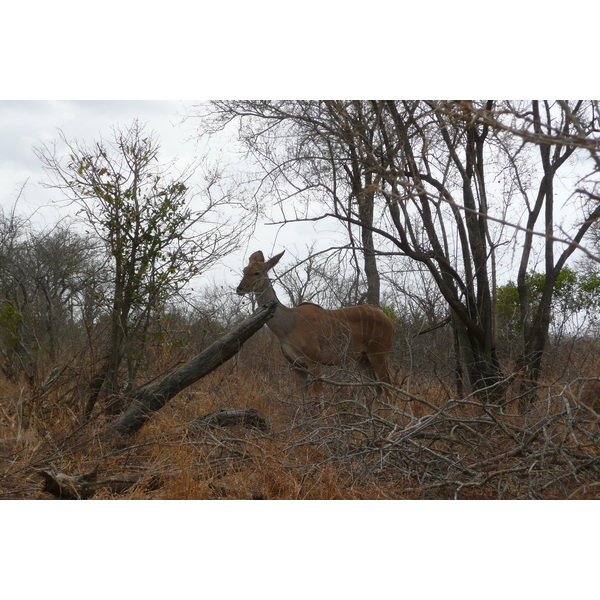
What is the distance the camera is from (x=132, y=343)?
277 inches

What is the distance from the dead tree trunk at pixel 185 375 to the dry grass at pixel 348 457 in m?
0.20

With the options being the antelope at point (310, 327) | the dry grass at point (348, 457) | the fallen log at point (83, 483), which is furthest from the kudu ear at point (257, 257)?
the fallen log at point (83, 483)

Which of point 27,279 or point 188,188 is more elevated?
point 188,188

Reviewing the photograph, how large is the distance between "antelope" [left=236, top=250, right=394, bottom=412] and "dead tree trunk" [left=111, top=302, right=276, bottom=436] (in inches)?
94.6

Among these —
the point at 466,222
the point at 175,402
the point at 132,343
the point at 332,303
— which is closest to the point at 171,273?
the point at 132,343

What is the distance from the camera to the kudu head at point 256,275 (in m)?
8.80

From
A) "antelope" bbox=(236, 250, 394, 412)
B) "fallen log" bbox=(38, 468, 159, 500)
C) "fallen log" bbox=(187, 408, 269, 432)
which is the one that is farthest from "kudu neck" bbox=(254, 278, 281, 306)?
"fallen log" bbox=(38, 468, 159, 500)

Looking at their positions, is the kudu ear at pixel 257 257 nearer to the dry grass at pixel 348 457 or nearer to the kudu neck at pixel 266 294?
the kudu neck at pixel 266 294

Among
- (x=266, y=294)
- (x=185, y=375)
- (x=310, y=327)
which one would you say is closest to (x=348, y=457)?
(x=185, y=375)

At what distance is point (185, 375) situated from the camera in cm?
601

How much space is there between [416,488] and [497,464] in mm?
555

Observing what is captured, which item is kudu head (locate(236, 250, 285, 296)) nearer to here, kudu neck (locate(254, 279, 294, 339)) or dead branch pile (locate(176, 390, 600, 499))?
kudu neck (locate(254, 279, 294, 339))

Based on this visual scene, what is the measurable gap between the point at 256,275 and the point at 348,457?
15.1ft

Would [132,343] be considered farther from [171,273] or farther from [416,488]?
[416,488]
